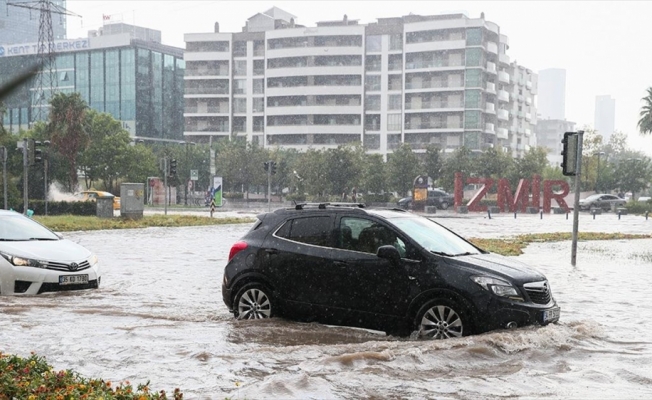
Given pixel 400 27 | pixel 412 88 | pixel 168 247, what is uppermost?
pixel 400 27

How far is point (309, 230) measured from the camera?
30.0 ft

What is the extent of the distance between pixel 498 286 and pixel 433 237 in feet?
4.07

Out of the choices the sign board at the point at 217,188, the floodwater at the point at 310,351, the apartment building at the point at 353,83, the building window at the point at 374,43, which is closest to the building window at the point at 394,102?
the apartment building at the point at 353,83

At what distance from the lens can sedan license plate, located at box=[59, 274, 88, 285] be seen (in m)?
11.5

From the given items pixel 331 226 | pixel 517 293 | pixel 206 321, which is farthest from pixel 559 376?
pixel 206 321

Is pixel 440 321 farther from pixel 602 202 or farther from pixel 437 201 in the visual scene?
pixel 602 202

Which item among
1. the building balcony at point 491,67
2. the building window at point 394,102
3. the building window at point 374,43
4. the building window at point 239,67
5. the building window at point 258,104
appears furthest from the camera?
the building window at point 239,67

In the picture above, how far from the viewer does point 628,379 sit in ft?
23.1

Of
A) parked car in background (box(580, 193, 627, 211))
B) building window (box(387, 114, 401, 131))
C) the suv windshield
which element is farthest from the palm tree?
the suv windshield

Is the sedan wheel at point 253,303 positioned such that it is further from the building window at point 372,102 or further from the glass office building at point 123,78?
the glass office building at point 123,78

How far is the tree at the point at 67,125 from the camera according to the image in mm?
49688

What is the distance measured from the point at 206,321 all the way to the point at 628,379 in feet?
16.7

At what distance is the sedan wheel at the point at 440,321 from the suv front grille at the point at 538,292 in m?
0.79

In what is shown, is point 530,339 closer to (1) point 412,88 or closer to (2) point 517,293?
(2) point 517,293
